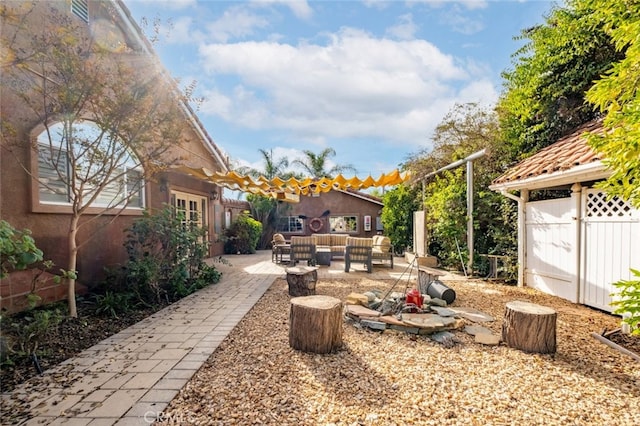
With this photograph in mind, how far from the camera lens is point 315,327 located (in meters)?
3.46

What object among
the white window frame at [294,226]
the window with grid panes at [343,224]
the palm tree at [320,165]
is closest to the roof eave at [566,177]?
the window with grid panes at [343,224]

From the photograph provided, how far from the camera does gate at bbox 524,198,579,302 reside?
5777 millimetres

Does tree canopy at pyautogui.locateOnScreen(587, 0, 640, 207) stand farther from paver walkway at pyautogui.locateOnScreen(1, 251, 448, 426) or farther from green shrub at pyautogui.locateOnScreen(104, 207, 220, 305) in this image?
green shrub at pyautogui.locateOnScreen(104, 207, 220, 305)

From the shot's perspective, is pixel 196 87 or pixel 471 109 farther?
pixel 471 109

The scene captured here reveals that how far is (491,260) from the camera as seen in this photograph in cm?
798

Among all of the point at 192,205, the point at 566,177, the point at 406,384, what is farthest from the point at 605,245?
the point at 192,205

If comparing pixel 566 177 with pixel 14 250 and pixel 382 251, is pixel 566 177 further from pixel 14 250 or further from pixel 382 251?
pixel 14 250

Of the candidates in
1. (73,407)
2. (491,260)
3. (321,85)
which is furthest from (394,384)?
(321,85)

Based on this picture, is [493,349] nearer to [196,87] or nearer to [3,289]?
[196,87]

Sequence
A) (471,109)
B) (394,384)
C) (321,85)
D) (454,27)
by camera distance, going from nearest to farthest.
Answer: (394,384)
(454,27)
(321,85)
(471,109)

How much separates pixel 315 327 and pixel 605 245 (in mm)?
5212

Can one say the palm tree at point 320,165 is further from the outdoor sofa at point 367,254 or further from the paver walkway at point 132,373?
the paver walkway at point 132,373

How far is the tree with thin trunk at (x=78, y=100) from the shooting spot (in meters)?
3.88

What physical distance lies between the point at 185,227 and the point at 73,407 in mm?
4376
